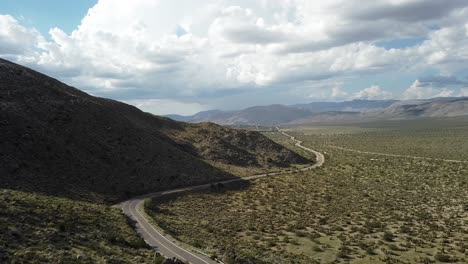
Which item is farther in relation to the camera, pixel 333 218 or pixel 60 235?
pixel 333 218

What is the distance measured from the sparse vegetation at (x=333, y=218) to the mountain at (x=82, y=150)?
10.1m

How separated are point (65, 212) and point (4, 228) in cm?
776

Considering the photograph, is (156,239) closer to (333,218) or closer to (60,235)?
(60,235)

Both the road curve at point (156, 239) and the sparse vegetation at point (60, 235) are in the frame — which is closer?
the sparse vegetation at point (60, 235)

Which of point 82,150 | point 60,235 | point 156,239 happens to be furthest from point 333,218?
point 82,150

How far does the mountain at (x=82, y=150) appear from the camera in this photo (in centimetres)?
5300

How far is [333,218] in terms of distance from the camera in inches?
1877

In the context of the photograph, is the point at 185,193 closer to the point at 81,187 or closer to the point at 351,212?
the point at 81,187

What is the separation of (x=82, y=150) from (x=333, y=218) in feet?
138

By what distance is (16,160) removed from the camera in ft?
170

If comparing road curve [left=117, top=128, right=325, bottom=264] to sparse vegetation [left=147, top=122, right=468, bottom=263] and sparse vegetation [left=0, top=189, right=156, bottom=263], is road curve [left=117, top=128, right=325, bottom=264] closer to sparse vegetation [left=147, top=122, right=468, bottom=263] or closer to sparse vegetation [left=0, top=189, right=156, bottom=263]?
sparse vegetation [left=0, top=189, right=156, bottom=263]

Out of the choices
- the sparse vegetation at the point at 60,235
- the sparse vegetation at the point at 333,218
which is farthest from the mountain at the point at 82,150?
the sparse vegetation at the point at 60,235

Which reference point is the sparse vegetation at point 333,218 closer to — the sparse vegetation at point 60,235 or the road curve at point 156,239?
the road curve at point 156,239

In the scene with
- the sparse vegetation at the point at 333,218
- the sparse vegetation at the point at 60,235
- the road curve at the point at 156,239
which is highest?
the sparse vegetation at the point at 60,235
